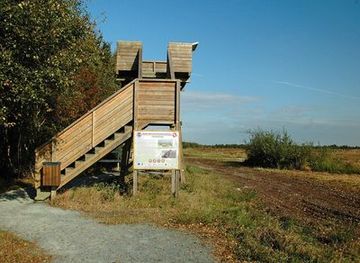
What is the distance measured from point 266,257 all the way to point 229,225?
3.26 metres

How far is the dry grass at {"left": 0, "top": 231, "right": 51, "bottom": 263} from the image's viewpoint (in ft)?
31.7

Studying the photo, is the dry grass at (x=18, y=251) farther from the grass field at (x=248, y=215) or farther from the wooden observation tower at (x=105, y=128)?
the wooden observation tower at (x=105, y=128)

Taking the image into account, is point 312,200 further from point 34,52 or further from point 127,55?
point 34,52

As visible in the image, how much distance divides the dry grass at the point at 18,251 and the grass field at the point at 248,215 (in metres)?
2.95

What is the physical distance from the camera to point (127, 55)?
70.5 ft

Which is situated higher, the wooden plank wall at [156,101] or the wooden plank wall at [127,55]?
the wooden plank wall at [127,55]

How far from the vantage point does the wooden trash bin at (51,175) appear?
17.2 meters

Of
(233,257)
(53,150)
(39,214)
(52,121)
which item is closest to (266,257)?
(233,257)

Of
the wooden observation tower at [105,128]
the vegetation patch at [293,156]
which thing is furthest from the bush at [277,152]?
the wooden observation tower at [105,128]

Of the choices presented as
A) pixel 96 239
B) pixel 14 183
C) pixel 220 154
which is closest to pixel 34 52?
pixel 96 239

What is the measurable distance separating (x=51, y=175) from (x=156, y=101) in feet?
15.0

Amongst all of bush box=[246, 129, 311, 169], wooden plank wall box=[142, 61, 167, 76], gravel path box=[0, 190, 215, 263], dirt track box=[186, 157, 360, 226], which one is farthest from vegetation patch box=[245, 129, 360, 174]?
gravel path box=[0, 190, 215, 263]

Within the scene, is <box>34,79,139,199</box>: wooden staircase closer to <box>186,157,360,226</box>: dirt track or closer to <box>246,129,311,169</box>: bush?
<box>186,157,360,226</box>: dirt track

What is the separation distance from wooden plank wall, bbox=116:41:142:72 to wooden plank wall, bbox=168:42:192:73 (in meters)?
1.53
